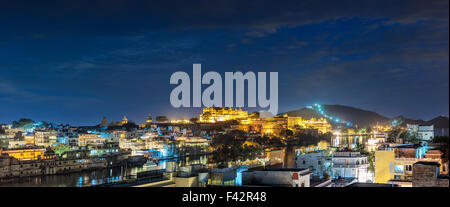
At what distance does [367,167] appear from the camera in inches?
298

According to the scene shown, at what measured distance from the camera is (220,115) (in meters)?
40.8

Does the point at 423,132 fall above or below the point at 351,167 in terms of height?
above

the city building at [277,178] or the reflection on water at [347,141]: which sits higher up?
the city building at [277,178]

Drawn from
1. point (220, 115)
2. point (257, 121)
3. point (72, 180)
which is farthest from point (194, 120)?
point (72, 180)

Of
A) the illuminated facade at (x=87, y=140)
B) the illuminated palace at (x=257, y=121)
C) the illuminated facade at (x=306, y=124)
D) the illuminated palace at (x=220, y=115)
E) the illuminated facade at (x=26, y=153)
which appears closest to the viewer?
the illuminated facade at (x=26, y=153)

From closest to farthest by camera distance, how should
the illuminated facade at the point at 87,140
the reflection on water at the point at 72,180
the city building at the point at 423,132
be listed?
the reflection on water at the point at 72,180 → the city building at the point at 423,132 → the illuminated facade at the point at 87,140

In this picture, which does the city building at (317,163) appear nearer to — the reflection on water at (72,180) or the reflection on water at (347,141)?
the reflection on water at (72,180)

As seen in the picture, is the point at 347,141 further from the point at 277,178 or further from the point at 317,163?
the point at 277,178

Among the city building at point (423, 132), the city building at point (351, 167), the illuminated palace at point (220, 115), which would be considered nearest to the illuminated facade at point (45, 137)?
the city building at point (351, 167)

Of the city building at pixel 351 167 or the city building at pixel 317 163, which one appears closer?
the city building at pixel 351 167

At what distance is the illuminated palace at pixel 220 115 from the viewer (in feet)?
133

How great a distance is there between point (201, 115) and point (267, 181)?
3841cm
